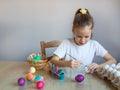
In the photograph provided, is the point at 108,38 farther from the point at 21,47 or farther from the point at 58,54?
the point at 21,47

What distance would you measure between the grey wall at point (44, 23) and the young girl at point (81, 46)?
35 centimetres

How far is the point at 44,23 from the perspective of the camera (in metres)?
1.84

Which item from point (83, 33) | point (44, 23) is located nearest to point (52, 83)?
point (83, 33)

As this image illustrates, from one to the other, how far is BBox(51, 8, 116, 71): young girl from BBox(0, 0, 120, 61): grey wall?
0.35 meters

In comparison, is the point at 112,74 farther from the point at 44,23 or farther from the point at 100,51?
the point at 44,23

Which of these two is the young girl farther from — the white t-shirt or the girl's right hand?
the girl's right hand

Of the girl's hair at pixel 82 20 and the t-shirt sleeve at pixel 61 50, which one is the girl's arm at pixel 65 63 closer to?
the t-shirt sleeve at pixel 61 50

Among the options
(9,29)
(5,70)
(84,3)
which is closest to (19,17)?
(9,29)

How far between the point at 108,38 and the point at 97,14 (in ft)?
0.73

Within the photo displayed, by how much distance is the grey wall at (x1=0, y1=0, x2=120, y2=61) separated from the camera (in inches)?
67.9

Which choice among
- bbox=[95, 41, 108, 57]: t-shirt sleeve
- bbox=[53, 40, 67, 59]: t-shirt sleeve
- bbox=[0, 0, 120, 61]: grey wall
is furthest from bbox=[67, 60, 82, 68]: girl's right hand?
bbox=[0, 0, 120, 61]: grey wall

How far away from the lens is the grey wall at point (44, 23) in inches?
67.9

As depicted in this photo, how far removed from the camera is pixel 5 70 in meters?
1.25

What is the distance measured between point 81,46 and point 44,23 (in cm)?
53
